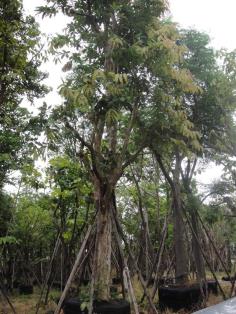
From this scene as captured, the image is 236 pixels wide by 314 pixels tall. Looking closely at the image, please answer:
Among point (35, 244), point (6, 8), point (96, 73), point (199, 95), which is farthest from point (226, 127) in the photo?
point (35, 244)

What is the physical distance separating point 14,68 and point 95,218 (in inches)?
108

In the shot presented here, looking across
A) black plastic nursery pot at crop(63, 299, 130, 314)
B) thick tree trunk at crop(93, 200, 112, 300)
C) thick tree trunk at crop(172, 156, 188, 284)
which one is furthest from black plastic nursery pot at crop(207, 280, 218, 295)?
thick tree trunk at crop(93, 200, 112, 300)

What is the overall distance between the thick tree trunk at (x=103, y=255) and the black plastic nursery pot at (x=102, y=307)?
143 millimetres

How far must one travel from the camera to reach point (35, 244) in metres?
14.0

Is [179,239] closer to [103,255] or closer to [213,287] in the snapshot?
[213,287]

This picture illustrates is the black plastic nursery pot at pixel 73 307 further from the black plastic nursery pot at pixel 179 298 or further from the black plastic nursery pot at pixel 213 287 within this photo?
the black plastic nursery pot at pixel 213 287

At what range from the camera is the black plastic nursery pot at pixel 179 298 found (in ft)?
23.6

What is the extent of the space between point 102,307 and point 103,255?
74cm

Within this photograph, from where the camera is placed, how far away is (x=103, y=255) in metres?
5.59

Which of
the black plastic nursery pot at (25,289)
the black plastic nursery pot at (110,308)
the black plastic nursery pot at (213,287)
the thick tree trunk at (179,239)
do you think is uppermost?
the thick tree trunk at (179,239)

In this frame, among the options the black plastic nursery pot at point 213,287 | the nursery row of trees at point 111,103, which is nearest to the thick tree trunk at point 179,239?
the nursery row of trees at point 111,103

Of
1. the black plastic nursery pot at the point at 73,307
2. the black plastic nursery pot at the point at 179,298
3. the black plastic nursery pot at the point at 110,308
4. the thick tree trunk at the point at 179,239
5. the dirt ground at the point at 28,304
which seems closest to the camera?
the black plastic nursery pot at the point at 110,308

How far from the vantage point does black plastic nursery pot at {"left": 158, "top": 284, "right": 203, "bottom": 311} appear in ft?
23.6

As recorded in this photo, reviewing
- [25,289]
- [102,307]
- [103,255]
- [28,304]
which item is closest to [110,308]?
[102,307]
